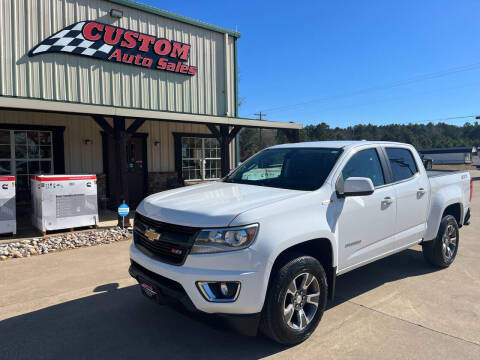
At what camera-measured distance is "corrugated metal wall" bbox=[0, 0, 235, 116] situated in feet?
28.5

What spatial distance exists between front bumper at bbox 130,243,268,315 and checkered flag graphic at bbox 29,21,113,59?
342 inches

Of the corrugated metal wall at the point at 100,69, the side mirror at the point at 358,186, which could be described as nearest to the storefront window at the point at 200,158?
the corrugated metal wall at the point at 100,69

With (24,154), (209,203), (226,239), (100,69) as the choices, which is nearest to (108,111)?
(100,69)

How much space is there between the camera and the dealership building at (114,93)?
8.66 metres

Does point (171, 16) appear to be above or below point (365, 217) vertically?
above

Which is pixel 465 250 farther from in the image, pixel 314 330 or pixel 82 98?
pixel 82 98

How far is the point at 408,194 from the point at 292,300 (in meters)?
2.23

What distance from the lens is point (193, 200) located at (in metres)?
3.27

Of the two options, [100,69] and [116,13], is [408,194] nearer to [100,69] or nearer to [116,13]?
[100,69]

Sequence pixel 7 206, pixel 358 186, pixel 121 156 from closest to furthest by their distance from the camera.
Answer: pixel 358 186 → pixel 7 206 → pixel 121 156

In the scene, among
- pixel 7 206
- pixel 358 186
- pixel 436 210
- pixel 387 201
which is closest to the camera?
pixel 358 186

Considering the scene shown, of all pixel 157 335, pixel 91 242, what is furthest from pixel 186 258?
pixel 91 242

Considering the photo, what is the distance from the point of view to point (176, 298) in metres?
2.81

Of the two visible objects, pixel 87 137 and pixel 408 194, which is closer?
pixel 408 194
